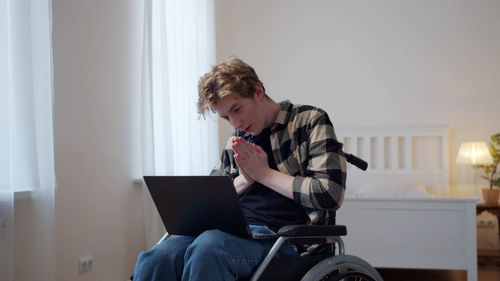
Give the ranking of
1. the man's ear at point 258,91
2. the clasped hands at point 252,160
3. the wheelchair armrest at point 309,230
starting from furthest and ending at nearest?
1. the man's ear at point 258,91
2. the clasped hands at point 252,160
3. the wheelchair armrest at point 309,230

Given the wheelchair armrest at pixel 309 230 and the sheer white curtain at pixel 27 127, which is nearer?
the wheelchair armrest at pixel 309 230

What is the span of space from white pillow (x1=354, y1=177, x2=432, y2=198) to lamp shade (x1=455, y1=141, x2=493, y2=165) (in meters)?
0.38

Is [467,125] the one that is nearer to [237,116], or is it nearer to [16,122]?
[237,116]

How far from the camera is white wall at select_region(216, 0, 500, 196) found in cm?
420

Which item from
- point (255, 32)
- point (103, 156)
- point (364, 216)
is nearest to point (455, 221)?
point (364, 216)

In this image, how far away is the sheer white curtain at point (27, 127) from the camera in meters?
1.66

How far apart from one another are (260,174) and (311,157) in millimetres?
147

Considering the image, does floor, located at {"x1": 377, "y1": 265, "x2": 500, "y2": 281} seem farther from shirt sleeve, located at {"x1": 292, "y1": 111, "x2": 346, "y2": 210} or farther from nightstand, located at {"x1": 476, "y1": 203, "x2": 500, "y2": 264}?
shirt sleeve, located at {"x1": 292, "y1": 111, "x2": 346, "y2": 210}

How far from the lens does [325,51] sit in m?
4.47

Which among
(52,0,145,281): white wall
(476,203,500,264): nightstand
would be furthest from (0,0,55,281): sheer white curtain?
(476,203,500,264): nightstand

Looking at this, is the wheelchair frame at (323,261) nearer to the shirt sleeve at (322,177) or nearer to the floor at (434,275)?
the shirt sleeve at (322,177)

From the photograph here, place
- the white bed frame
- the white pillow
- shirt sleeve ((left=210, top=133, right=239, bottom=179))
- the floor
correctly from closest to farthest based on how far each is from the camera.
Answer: shirt sleeve ((left=210, top=133, right=239, bottom=179)) → the white bed frame → the floor → the white pillow

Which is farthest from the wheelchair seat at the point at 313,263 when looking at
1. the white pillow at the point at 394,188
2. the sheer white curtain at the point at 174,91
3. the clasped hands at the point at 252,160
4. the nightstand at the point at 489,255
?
the nightstand at the point at 489,255

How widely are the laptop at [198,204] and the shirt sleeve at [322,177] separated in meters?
0.19
